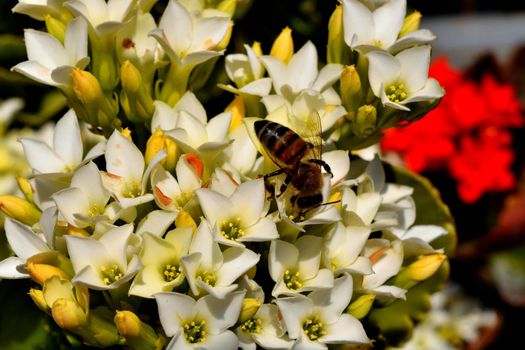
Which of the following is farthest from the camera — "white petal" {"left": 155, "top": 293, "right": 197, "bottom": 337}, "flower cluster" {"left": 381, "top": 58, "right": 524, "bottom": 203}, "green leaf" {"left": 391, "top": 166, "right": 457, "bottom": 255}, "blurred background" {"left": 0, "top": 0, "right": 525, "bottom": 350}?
"flower cluster" {"left": 381, "top": 58, "right": 524, "bottom": 203}

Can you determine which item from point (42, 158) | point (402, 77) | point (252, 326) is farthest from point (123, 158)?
point (402, 77)

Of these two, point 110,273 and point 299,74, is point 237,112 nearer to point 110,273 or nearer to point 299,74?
point 299,74

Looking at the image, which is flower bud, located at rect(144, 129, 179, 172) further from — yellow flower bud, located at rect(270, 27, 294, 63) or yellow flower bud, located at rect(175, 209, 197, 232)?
yellow flower bud, located at rect(270, 27, 294, 63)

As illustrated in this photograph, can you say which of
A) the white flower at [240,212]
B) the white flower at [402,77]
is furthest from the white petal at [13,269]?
the white flower at [402,77]

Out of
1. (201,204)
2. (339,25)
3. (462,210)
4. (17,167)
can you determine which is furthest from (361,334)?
(462,210)

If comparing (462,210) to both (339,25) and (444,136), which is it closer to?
(444,136)

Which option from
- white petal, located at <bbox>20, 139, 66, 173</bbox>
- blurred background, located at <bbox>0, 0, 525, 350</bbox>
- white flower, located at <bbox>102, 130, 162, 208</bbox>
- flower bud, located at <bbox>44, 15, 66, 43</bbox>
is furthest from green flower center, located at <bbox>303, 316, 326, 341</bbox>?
blurred background, located at <bbox>0, 0, 525, 350</bbox>

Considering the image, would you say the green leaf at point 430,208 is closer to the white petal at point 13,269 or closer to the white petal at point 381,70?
the white petal at point 381,70
